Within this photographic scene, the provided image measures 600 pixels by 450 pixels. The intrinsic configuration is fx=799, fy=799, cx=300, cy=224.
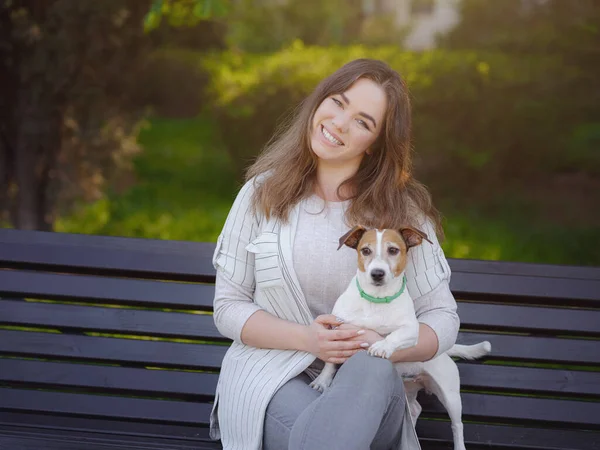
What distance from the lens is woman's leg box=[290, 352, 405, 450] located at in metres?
2.16

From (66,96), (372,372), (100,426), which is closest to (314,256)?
(372,372)

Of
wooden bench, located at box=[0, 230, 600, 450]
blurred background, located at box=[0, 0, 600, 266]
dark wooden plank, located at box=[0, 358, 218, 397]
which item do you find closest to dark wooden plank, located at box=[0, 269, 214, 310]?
wooden bench, located at box=[0, 230, 600, 450]

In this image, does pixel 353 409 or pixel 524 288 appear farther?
pixel 524 288

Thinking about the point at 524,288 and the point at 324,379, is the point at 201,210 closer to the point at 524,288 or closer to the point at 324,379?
the point at 524,288

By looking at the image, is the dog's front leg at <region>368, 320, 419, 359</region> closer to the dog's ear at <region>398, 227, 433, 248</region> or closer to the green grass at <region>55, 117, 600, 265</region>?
the dog's ear at <region>398, 227, 433, 248</region>

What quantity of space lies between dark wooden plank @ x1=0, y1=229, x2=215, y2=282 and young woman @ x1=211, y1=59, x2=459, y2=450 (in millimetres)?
538

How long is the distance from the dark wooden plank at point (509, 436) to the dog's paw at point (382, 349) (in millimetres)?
744

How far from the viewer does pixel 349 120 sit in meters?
2.65

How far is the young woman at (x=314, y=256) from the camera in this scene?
2504 mm

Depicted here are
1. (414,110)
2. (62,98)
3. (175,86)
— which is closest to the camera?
(62,98)

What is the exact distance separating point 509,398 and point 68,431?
1.69m

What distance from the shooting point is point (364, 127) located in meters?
2.67

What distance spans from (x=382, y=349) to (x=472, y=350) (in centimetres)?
79

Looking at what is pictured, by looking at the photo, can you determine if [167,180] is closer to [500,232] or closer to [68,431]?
[500,232]
